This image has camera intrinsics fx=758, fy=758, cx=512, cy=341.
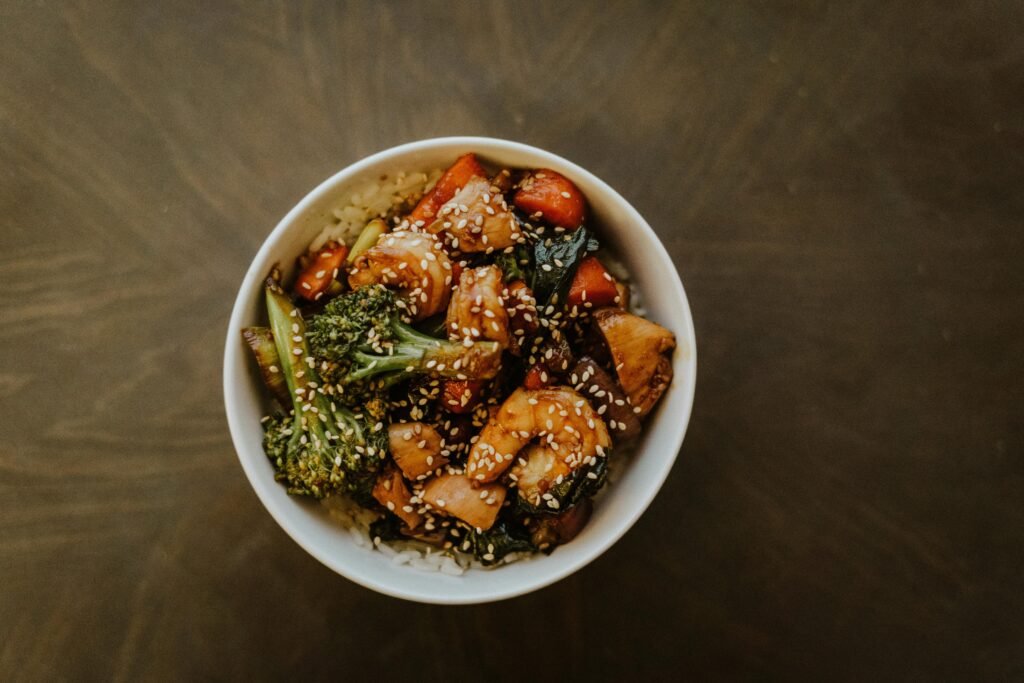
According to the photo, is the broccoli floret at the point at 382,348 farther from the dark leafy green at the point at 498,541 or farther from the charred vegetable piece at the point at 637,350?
the dark leafy green at the point at 498,541

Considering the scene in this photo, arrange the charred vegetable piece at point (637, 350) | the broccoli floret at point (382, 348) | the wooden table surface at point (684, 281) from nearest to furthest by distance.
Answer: the broccoli floret at point (382, 348)
the charred vegetable piece at point (637, 350)
the wooden table surface at point (684, 281)

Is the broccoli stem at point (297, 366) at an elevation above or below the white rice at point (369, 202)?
below

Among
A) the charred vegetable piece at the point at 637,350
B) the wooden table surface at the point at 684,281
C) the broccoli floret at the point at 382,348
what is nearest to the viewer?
the broccoli floret at the point at 382,348

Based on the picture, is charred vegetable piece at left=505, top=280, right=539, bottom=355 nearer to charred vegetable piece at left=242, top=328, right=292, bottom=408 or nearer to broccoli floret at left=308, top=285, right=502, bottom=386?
broccoli floret at left=308, top=285, right=502, bottom=386

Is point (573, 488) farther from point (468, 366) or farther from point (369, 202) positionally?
point (369, 202)

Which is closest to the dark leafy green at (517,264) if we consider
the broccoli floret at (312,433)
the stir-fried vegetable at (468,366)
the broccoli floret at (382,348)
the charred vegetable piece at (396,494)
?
the stir-fried vegetable at (468,366)

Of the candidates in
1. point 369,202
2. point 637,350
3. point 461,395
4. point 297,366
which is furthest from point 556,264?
point 297,366
